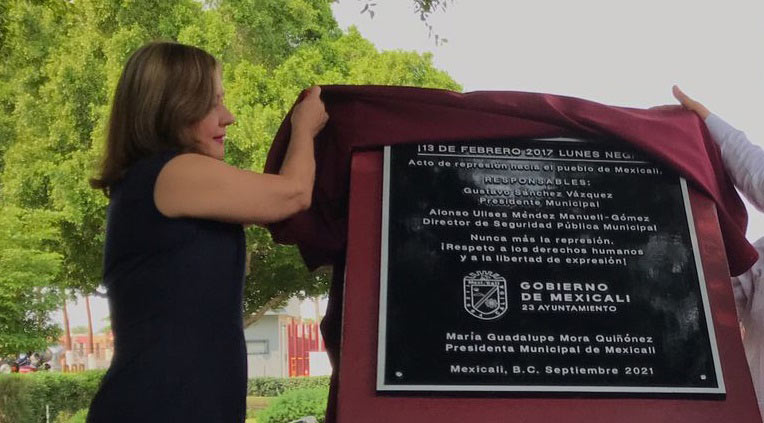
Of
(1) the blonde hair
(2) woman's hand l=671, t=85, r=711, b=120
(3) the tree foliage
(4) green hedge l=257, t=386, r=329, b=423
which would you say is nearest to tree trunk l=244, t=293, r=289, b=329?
(3) the tree foliage

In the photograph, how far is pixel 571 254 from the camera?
2.60 meters

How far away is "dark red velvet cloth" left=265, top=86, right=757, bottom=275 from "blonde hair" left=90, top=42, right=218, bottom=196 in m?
0.54

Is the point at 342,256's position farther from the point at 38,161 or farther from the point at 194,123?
the point at 38,161

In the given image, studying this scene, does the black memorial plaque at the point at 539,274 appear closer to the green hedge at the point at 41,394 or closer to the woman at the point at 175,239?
the woman at the point at 175,239

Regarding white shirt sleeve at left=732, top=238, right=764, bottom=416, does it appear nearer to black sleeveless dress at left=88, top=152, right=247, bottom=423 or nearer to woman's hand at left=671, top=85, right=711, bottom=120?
woman's hand at left=671, top=85, right=711, bottom=120

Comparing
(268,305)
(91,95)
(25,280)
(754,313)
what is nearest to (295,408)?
(25,280)

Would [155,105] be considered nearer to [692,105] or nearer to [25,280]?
[692,105]

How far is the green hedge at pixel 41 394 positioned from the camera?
1491cm

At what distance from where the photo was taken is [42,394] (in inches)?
660

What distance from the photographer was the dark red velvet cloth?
2.71m

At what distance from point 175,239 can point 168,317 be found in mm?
185

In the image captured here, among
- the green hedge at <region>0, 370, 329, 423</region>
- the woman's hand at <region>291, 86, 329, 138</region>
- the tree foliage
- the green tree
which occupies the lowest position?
the woman's hand at <region>291, 86, 329, 138</region>

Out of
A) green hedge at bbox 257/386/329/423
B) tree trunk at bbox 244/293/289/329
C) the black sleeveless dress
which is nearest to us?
the black sleeveless dress

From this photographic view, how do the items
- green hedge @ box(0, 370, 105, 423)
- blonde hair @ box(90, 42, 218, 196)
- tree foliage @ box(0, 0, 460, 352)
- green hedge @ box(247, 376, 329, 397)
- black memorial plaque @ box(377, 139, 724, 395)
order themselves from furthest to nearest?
green hedge @ box(247, 376, 329, 397) < tree foliage @ box(0, 0, 460, 352) < green hedge @ box(0, 370, 105, 423) < black memorial plaque @ box(377, 139, 724, 395) < blonde hair @ box(90, 42, 218, 196)
